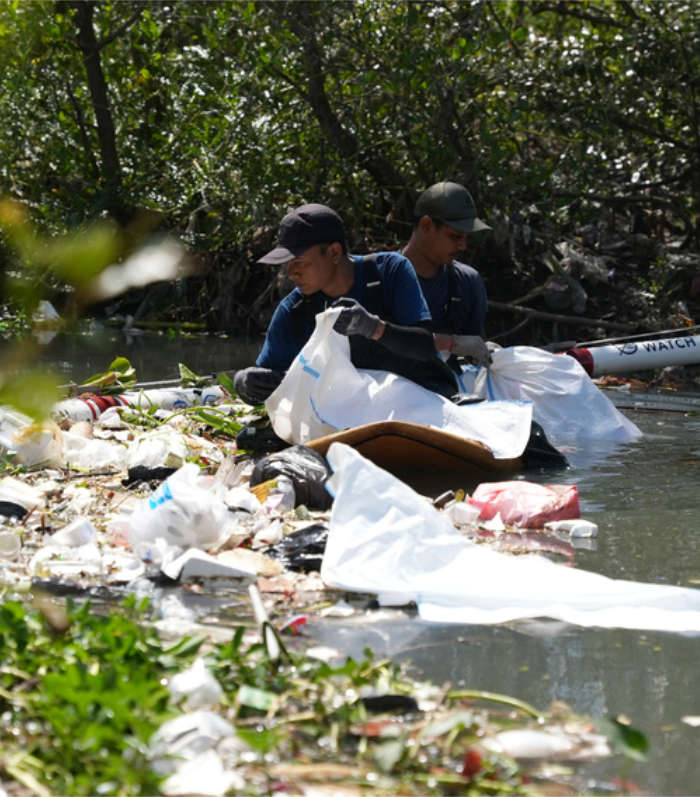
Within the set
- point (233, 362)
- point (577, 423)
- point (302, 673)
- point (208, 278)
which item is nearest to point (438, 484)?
point (577, 423)

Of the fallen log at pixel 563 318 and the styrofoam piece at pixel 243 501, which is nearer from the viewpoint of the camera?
the styrofoam piece at pixel 243 501

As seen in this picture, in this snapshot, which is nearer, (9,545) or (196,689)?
(196,689)

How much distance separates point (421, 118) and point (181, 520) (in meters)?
6.43

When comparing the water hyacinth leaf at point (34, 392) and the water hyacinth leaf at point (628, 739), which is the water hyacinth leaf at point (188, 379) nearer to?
the water hyacinth leaf at point (628, 739)

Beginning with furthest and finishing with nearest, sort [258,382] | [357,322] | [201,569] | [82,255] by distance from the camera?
[258,382]
[357,322]
[201,569]
[82,255]

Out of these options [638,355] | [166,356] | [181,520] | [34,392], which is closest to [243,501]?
[181,520]

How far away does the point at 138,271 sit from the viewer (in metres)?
0.83

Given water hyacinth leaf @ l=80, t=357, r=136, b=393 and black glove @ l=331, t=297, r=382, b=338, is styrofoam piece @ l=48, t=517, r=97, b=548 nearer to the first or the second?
black glove @ l=331, t=297, r=382, b=338

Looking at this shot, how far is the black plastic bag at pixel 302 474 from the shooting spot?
3.75 m

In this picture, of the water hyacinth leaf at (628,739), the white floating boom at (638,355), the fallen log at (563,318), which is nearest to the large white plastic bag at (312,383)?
the water hyacinth leaf at (628,739)

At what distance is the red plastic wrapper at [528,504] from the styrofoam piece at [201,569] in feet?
3.41

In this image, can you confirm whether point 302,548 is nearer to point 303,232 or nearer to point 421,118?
point 303,232

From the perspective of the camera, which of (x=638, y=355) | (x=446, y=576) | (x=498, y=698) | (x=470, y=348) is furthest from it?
(x=638, y=355)

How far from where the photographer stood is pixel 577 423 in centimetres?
526
